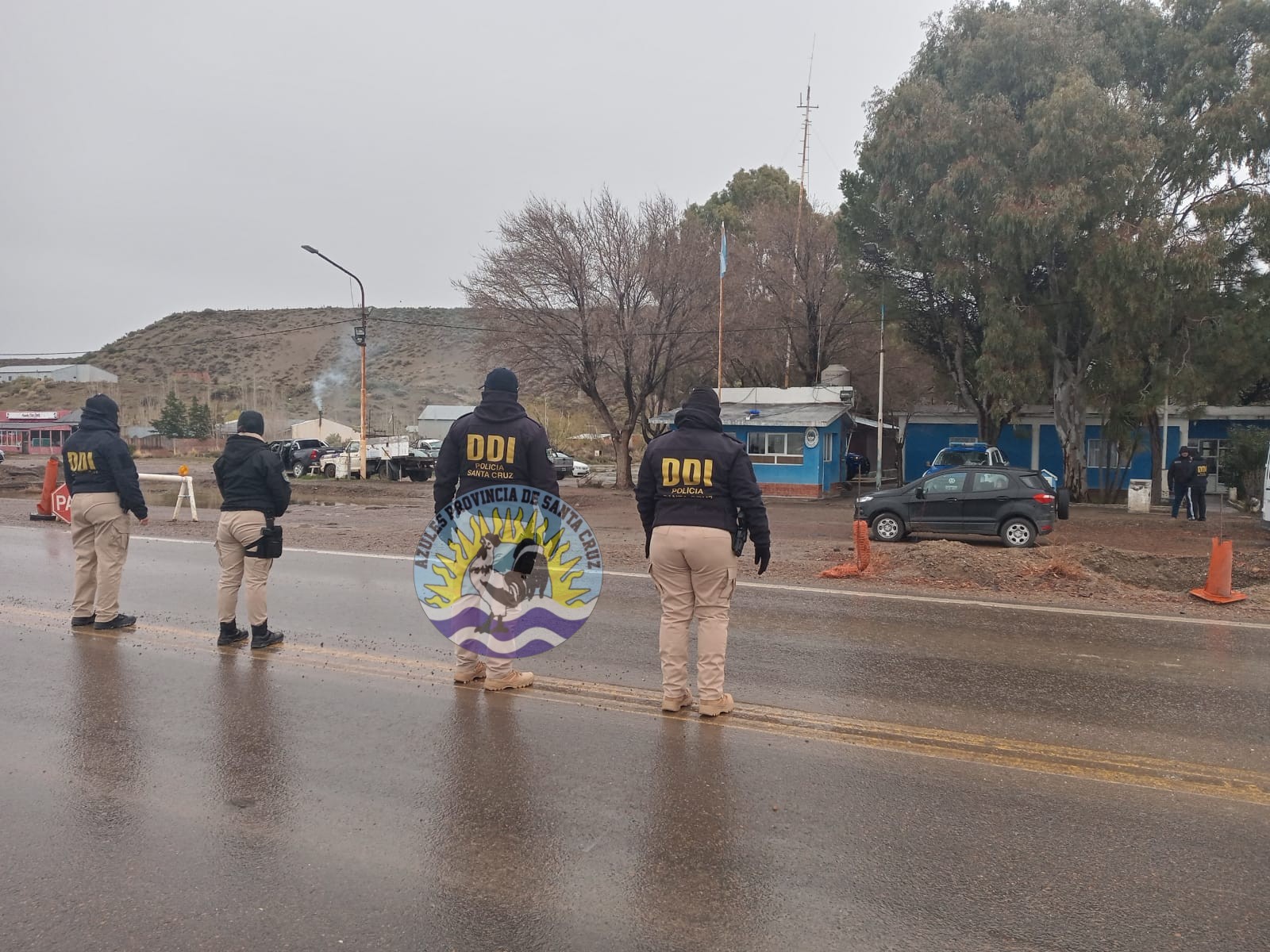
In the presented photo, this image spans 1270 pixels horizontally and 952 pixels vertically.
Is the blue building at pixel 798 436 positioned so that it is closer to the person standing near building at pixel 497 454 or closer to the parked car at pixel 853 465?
the parked car at pixel 853 465

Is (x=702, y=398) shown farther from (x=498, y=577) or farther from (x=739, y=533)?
(x=498, y=577)

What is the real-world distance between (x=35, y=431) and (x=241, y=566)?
2980 inches

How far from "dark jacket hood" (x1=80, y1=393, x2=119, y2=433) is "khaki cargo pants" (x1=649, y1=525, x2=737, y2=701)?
16.3 ft

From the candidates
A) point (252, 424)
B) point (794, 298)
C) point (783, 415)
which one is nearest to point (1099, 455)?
point (783, 415)

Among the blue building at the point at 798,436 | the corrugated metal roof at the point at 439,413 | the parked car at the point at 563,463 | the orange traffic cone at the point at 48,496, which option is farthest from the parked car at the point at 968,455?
the corrugated metal roof at the point at 439,413

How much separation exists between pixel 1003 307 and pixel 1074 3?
33.2 feet

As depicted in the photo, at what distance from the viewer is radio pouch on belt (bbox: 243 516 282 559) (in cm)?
664

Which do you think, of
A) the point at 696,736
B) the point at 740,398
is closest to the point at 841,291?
the point at 740,398

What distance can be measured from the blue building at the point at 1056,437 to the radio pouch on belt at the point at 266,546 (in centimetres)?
2657

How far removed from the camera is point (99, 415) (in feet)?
24.3

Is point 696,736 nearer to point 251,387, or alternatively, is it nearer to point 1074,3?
point 1074,3

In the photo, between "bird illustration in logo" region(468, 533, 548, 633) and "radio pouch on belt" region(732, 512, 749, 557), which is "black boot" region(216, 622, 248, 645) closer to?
"bird illustration in logo" region(468, 533, 548, 633)

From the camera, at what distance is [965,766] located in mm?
4477

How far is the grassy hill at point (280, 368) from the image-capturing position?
90875 mm
